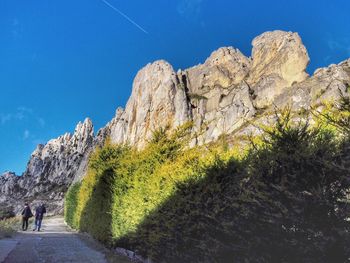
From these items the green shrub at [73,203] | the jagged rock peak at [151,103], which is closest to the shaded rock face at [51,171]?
the jagged rock peak at [151,103]

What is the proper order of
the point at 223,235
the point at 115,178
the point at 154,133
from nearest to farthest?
the point at 223,235 → the point at 154,133 → the point at 115,178

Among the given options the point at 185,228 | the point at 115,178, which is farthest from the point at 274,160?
the point at 115,178

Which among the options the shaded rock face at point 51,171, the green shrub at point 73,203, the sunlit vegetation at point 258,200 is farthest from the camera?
the shaded rock face at point 51,171

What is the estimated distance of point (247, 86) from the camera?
12081 centimetres

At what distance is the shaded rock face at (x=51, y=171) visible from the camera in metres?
94.6

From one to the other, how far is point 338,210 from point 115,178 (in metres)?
12.0

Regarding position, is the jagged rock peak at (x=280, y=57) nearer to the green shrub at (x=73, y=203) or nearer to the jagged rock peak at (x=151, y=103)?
the jagged rock peak at (x=151, y=103)

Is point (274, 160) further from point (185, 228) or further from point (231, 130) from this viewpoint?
point (231, 130)

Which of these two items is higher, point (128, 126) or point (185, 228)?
point (128, 126)

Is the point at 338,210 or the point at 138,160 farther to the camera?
the point at 138,160

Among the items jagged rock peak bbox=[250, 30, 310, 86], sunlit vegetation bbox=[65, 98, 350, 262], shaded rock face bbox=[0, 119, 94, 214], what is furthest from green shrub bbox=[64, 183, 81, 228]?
jagged rock peak bbox=[250, 30, 310, 86]

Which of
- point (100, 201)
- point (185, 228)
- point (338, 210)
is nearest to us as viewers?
point (338, 210)

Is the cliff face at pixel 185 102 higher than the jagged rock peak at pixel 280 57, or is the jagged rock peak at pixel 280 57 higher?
the jagged rock peak at pixel 280 57

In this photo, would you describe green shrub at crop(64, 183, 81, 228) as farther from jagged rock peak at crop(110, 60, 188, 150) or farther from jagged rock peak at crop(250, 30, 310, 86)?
jagged rock peak at crop(250, 30, 310, 86)
